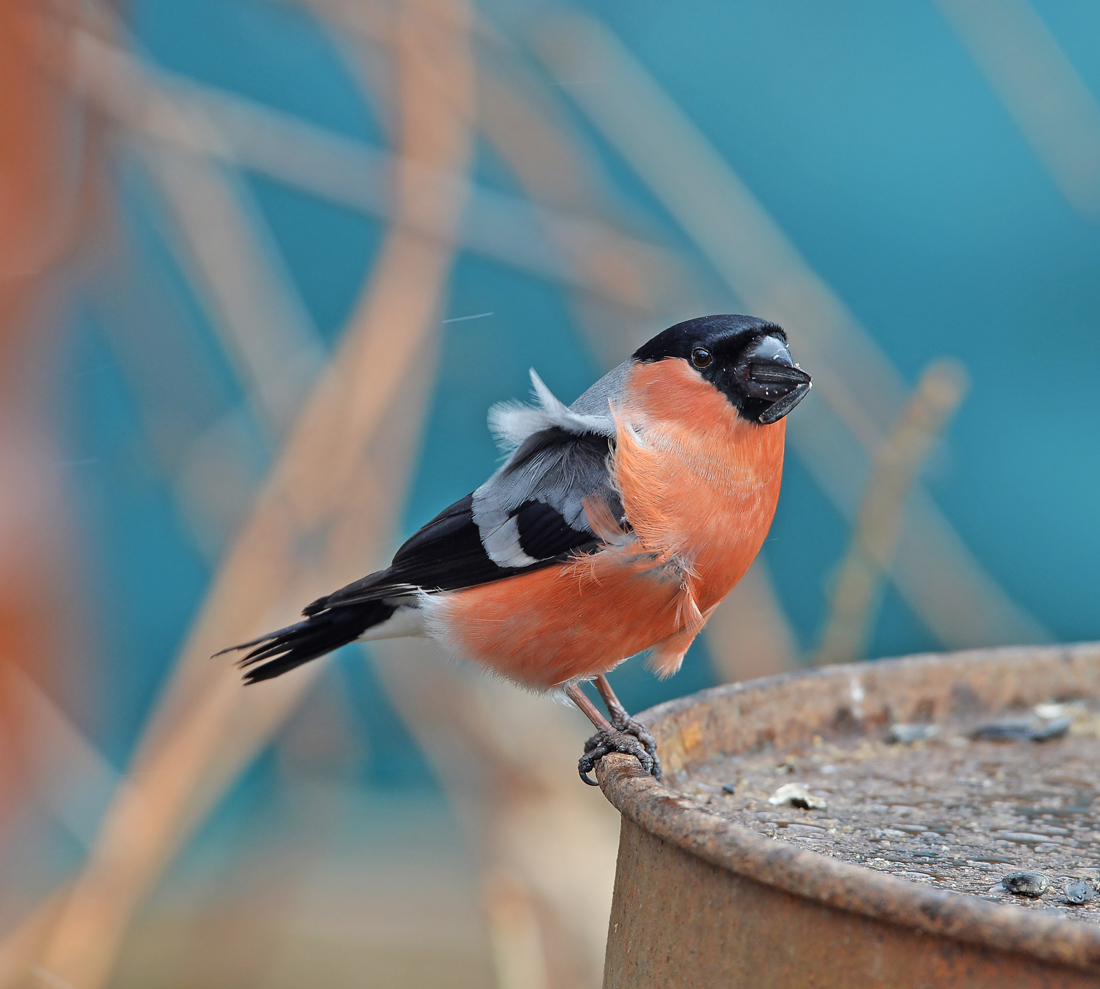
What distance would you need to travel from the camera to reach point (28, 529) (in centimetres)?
277

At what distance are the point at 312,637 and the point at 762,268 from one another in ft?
4.68

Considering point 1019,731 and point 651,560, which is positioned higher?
point 651,560

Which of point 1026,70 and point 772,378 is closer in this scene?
point 772,378

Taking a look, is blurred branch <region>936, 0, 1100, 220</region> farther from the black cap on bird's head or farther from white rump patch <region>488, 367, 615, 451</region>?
white rump patch <region>488, 367, 615, 451</region>

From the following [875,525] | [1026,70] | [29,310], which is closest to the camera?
[875,525]

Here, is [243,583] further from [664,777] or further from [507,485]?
[664,777]

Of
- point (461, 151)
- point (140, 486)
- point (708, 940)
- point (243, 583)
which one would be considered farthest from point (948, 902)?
point (140, 486)

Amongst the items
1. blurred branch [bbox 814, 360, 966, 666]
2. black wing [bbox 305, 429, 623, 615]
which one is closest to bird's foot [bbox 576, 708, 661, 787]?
black wing [bbox 305, 429, 623, 615]

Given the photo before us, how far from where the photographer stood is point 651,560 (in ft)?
5.16

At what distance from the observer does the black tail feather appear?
185 cm

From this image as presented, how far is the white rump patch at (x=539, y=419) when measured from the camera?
1.64 meters

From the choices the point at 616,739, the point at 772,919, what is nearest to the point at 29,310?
the point at 616,739

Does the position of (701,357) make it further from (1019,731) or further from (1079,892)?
(1079,892)

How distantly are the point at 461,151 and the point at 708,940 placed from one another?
6.68 ft
